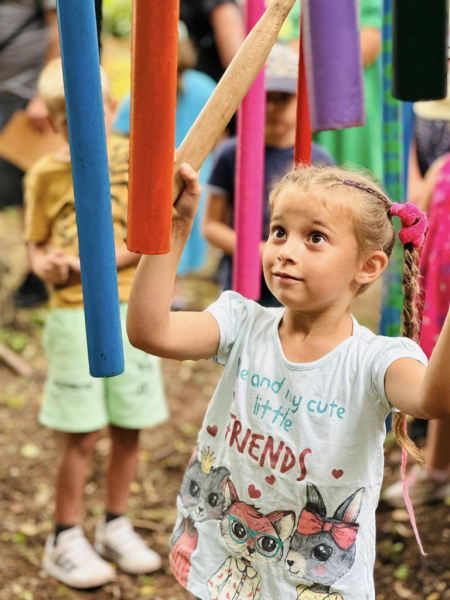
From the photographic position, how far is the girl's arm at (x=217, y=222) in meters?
2.47

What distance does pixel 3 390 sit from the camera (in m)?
3.57

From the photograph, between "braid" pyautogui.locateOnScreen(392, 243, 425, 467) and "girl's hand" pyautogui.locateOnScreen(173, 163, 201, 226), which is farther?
"braid" pyautogui.locateOnScreen(392, 243, 425, 467)

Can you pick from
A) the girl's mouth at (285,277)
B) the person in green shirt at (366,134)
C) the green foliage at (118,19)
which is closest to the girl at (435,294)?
the person in green shirt at (366,134)

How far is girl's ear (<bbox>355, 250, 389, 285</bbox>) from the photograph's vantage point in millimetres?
1311

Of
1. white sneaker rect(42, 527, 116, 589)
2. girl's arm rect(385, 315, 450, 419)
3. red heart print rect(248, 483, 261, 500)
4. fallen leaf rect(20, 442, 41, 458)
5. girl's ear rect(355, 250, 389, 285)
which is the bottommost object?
fallen leaf rect(20, 442, 41, 458)

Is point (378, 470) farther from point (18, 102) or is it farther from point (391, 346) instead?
point (18, 102)

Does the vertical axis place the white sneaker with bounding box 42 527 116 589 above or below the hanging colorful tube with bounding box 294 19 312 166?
below

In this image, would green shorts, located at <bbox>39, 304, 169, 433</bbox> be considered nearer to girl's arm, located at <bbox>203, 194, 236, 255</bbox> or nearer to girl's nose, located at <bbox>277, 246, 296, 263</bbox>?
girl's arm, located at <bbox>203, 194, 236, 255</bbox>

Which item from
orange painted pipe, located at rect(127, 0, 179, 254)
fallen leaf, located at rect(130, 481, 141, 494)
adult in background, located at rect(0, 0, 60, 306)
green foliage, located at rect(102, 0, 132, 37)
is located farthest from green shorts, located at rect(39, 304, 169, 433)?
green foliage, located at rect(102, 0, 132, 37)

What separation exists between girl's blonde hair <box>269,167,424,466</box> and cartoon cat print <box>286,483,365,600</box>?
161 millimetres

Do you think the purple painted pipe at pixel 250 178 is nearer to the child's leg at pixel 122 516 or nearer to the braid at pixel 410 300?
the braid at pixel 410 300

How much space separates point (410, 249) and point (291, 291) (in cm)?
23

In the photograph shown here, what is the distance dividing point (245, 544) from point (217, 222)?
4.43ft

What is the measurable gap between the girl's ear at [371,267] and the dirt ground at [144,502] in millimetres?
1236
